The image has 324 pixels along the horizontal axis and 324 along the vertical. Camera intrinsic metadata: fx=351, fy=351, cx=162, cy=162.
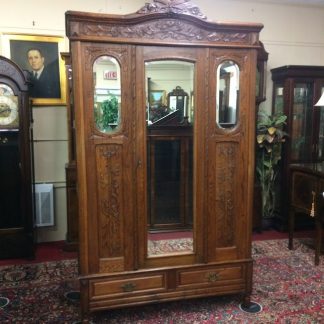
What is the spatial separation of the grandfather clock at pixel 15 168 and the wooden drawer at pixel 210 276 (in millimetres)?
1751

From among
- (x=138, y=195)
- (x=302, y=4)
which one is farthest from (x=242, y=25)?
(x=302, y=4)

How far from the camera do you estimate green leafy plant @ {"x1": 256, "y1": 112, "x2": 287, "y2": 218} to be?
4.02 m

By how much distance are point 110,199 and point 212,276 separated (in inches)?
36.8

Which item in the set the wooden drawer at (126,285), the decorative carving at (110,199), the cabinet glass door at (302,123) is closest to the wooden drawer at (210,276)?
the wooden drawer at (126,285)

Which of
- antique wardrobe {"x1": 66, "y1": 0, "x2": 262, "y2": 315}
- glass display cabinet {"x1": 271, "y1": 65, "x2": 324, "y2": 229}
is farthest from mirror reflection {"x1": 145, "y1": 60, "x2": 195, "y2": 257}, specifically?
glass display cabinet {"x1": 271, "y1": 65, "x2": 324, "y2": 229}

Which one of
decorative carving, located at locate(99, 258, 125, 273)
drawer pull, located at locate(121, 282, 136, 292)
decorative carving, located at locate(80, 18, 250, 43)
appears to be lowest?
drawer pull, located at locate(121, 282, 136, 292)

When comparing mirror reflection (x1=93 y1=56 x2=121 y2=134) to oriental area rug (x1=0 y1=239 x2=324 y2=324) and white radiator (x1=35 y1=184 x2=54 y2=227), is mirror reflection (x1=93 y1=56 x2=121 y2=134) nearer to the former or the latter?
oriental area rug (x1=0 y1=239 x2=324 y2=324)

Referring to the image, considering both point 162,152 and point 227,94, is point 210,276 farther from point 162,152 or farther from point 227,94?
point 227,94

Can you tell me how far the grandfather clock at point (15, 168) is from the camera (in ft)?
10.8

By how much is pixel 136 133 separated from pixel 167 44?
0.60 metres

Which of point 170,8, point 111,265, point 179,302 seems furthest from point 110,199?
point 170,8

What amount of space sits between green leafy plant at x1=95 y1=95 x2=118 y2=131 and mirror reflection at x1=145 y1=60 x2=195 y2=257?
9.1 inches

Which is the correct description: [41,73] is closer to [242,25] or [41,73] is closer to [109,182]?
[109,182]

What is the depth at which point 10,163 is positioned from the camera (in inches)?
135
